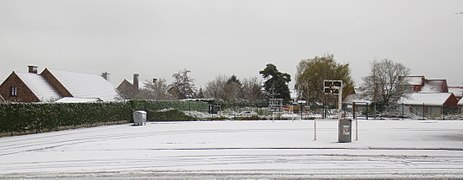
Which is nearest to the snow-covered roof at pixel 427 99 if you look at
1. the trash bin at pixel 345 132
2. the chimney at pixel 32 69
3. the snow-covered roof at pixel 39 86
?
the snow-covered roof at pixel 39 86

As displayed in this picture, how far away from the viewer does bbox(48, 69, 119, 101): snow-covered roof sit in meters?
54.7

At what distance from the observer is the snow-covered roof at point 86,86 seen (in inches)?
2154

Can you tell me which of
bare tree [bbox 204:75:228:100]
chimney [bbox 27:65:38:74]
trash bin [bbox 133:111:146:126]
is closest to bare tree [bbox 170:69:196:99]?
bare tree [bbox 204:75:228:100]

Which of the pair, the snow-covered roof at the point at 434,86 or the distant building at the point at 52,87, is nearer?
the distant building at the point at 52,87

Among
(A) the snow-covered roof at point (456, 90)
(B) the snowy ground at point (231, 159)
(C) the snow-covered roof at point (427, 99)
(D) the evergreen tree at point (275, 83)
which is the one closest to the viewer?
(B) the snowy ground at point (231, 159)

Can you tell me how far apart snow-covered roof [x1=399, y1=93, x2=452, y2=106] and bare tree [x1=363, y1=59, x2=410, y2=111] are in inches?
204

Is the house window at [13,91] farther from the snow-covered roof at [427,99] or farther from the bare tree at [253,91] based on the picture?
the snow-covered roof at [427,99]

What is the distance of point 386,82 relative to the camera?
193ft

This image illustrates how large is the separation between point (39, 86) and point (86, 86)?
6.60 meters

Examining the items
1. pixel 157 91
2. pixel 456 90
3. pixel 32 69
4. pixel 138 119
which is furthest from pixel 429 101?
pixel 32 69

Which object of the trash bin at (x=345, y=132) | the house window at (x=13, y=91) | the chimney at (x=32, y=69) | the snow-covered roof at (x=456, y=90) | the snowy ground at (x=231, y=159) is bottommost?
the snowy ground at (x=231, y=159)

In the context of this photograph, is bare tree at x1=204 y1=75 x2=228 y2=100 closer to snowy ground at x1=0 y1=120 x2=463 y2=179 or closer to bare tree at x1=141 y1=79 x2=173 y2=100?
bare tree at x1=141 y1=79 x2=173 y2=100

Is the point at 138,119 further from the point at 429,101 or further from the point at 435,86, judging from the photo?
the point at 435,86

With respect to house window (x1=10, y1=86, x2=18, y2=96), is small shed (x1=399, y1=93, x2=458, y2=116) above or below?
below
